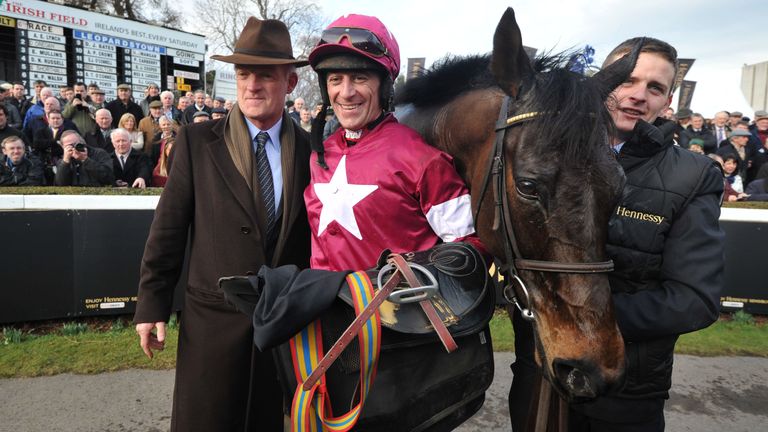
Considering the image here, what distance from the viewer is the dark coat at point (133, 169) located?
6.79 m

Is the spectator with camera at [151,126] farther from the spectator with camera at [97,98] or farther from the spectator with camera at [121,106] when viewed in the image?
the spectator with camera at [97,98]

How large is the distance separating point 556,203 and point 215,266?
154cm

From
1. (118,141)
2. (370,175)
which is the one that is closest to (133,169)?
(118,141)

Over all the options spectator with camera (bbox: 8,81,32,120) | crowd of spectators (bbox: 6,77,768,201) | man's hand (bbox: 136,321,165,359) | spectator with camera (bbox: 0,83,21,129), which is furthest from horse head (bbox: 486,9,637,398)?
spectator with camera (bbox: 8,81,32,120)

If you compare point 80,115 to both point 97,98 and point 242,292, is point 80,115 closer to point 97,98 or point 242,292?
point 97,98

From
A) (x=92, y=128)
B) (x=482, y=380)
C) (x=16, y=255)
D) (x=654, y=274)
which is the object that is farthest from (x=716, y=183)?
(x=92, y=128)

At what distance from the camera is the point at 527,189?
1604 millimetres

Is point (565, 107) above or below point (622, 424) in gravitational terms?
above

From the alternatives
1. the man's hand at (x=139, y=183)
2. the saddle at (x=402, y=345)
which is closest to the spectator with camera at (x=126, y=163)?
the man's hand at (x=139, y=183)

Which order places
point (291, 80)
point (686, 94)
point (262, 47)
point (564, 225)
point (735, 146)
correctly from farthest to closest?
point (686, 94), point (735, 146), point (291, 80), point (262, 47), point (564, 225)

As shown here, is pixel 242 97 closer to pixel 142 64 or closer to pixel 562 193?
pixel 562 193

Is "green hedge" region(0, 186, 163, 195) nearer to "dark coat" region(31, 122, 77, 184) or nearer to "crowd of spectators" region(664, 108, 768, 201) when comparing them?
"dark coat" region(31, 122, 77, 184)

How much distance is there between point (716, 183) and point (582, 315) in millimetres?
900

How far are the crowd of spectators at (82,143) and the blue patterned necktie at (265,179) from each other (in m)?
3.25
